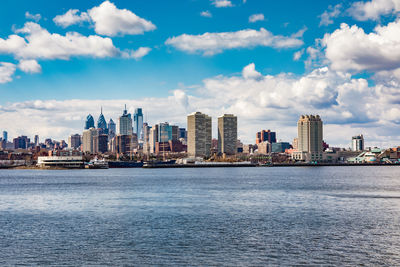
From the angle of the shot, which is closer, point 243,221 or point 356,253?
point 356,253

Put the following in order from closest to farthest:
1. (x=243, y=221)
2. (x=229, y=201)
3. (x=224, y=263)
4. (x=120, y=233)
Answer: (x=224, y=263)
(x=120, y=233)
(x=243, y=221)
(x=229, y=201)

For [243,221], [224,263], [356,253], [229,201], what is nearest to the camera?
[224,263]

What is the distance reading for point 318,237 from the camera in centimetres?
4347

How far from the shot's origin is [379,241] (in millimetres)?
41500

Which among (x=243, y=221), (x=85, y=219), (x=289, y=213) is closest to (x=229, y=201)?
(x=289, y=213)

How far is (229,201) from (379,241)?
37.5m

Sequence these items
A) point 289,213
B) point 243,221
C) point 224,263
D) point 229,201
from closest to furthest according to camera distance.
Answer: point 224,263 → point 243,221 → point 289,213 → point 229,201

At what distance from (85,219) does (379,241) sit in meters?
34.6

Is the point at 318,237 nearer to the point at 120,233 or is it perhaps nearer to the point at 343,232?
the point at 343,232

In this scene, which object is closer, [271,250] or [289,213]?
[271,250]

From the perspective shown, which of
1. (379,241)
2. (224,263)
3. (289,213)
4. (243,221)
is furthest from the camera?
(289,213)

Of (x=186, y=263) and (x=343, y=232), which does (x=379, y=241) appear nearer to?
(x=343, y=232)

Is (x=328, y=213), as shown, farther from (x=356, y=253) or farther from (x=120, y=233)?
(x=120, y=233)

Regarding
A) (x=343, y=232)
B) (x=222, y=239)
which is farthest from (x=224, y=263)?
(x=343, y=232)
